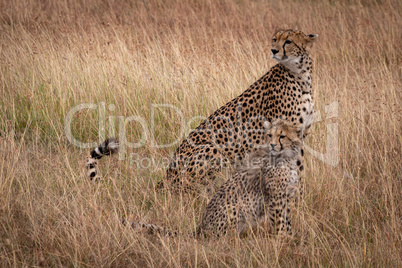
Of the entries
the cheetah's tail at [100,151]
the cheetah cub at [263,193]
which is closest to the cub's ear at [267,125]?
the cheetah cub at [263,193]

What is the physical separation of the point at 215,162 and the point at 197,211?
38 centimetres

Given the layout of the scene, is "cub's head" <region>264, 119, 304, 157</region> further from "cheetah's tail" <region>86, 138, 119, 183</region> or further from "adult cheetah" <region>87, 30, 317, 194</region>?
"cheetah's tail" <region>86, 138, 119, 183</region>

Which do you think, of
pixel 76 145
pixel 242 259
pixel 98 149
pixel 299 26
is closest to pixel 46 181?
pixel 98 149

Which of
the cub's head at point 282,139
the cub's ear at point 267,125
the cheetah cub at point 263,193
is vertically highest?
the cub's ear at point 267,125

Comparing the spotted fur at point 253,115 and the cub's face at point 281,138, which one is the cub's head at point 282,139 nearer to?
the cub's face at point 281,138

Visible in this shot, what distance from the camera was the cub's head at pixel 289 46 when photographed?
3479 mm

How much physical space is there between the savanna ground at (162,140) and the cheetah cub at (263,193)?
0.10m

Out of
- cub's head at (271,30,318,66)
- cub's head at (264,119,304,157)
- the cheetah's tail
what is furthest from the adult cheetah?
the cheetah's tail

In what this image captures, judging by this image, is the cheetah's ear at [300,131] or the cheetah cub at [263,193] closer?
the cheetah cub at [263,193]

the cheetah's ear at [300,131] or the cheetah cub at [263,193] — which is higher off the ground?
the cheetah's ear at [300,131]

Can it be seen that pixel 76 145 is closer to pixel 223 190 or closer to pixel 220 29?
pixel 223 190

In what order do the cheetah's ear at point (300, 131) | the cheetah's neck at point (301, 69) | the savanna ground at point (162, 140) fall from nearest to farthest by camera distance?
the savanna ground at point (162, 140) < the cheetah's ear at point (300, 131) < the cheetah's neck at point (301, 69)

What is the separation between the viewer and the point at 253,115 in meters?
3.56

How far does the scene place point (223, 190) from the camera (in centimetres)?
310
